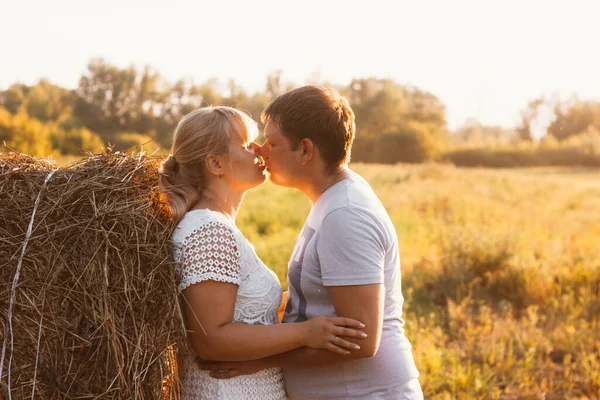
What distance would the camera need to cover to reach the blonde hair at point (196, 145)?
2744 mm

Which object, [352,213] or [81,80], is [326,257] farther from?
[81,80]

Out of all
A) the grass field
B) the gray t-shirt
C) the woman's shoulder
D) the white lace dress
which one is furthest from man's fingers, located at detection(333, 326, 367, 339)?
the grass field

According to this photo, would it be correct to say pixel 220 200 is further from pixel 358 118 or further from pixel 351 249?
pixel 358 118

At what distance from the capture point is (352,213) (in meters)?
2.48

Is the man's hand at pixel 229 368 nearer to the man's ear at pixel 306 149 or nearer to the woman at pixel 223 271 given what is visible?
the woman at pixel 223 271

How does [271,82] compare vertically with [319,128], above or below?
above

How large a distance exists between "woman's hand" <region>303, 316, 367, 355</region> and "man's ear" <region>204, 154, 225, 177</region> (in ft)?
2.68

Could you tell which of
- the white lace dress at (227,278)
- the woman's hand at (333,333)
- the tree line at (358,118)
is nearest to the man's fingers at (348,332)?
the woman's hand at (333,333)

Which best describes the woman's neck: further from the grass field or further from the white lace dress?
the grass field

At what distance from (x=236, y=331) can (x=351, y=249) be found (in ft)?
1.91

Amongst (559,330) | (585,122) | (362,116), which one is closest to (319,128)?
(559,330)

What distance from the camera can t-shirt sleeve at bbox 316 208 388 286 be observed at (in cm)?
242

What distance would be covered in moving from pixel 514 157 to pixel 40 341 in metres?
52.5

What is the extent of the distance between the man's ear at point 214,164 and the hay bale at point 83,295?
39cm
